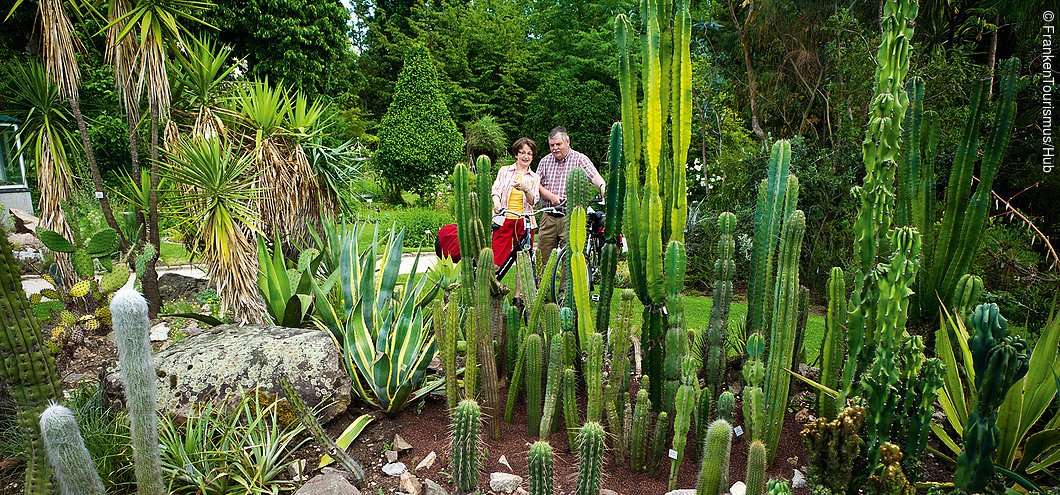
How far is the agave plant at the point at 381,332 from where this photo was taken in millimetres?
3030

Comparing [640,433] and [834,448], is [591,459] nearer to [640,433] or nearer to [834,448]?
[640,433]

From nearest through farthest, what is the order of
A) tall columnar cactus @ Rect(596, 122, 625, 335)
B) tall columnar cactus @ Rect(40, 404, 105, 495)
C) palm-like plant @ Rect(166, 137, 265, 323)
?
1. tall columnar cactus @ Rect(40, 404, 105, 495)
2. tall columnar cactus @ Rect(596, 122, 625, 335)
3. palm-like plant @ Rect(166, 137, 265, 323)

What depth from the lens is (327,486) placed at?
2.37m

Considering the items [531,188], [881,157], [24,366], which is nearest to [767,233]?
[881,157]

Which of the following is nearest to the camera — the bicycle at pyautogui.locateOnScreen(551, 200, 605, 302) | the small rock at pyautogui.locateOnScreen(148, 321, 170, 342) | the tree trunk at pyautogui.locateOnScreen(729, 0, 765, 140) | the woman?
the small rock at pyautogui.locateOnScreen(148, 321, 170, 342)

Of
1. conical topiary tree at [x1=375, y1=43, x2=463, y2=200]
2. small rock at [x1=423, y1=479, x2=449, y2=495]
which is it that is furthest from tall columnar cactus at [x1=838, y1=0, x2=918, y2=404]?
conical topiary tree at [x1=375, y1=43, x2=463, y2=200]

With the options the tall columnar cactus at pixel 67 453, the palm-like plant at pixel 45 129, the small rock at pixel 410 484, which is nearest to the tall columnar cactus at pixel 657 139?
the small rock at pixel 410 484

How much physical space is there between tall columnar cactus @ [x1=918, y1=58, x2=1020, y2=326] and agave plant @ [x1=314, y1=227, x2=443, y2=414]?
2.47 m

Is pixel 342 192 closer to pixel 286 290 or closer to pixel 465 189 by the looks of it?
pixel 286 290

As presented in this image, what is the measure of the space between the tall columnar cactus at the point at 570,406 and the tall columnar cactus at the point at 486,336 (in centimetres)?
38

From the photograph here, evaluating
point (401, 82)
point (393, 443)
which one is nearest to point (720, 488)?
point (393, 443)

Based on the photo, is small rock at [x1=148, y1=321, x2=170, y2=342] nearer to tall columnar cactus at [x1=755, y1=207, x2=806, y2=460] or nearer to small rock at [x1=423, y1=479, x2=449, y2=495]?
small rock at [x1=423, y1=479, x2=449, y2=495]

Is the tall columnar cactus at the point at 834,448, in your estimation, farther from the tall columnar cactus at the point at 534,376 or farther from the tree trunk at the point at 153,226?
the tree trunk at the point at 153,226

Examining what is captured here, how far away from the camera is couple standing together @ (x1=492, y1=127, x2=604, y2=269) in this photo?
5.38 meters
